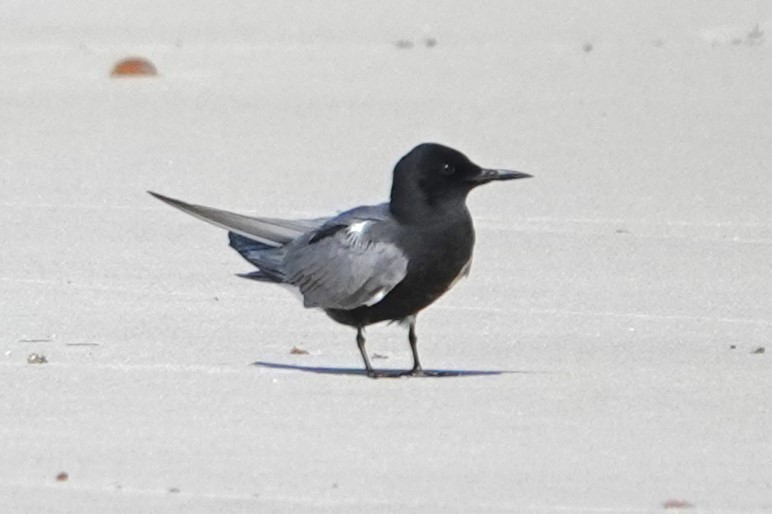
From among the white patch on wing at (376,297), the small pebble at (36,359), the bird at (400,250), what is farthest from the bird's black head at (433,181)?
the small pebble at (36,359)

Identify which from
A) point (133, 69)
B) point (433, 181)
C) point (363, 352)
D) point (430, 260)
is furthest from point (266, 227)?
point (133, 69)

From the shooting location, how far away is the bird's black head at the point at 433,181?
315 inches

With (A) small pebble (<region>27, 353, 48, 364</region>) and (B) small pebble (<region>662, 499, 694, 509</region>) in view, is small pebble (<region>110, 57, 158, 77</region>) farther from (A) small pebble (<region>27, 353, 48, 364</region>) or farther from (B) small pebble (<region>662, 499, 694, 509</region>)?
(B) small pebble (<region>662, 499, 694, 509</region>)

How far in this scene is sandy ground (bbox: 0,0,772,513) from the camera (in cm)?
632

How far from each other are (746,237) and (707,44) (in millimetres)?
13526

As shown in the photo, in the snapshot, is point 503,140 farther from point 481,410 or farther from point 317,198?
point 481,410

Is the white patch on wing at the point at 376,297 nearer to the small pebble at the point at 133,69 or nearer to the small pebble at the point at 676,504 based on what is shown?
the small pebble at the point at 676,504

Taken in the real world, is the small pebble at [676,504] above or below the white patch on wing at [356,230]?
below

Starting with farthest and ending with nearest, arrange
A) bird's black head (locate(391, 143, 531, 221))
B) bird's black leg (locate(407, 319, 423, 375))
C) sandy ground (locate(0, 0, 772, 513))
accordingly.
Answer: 1. bird's black leg (locate(407, 319, 423, 375))
2. bird's black head (locate(391, 143, 531, 221))
3. sandy ground (locate(0, 0, 772, 513))

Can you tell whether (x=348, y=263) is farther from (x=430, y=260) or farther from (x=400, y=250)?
(x=430, y=260)

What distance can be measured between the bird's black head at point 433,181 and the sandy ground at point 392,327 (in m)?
0.62

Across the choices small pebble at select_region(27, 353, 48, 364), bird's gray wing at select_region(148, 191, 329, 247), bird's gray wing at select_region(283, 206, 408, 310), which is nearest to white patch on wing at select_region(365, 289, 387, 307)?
bird's gray wing at select_region(283, 206, 408, 310)

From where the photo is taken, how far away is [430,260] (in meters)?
7.90

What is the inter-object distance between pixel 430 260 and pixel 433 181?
12.7 inches
